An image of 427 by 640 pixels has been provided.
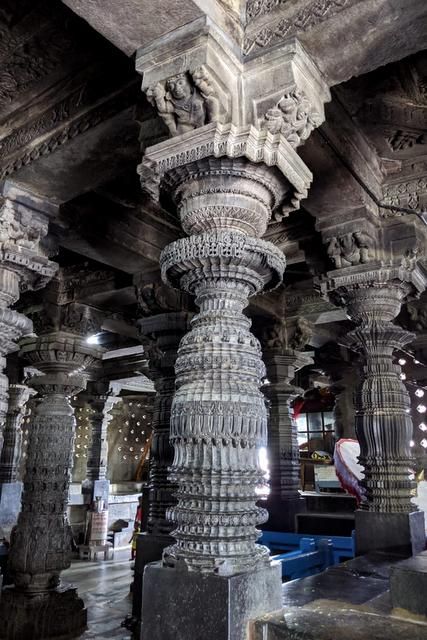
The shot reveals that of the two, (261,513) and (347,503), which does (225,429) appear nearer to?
(261,513)

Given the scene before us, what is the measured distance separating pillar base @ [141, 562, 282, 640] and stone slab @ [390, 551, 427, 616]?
0.73 meters

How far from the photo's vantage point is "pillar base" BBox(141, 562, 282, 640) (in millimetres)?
1883

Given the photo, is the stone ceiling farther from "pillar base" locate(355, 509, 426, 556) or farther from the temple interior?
"pillar base" locate(355, 509, 426, 556)

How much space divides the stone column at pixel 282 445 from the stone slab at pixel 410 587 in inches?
195

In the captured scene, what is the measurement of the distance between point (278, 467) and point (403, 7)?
6.36 metres

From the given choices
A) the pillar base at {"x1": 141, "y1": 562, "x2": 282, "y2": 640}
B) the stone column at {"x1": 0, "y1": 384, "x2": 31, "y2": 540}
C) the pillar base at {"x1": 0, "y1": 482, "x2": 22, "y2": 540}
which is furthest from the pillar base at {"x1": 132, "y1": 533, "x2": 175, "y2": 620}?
the pillar base at {"x1": 0, "y1": 482, "x2": 22, "y2": 540}

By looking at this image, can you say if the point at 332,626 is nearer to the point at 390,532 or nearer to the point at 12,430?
the point at 390,532

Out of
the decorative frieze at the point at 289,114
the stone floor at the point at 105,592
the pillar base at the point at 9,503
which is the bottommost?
the stone floor at the point at 105,592

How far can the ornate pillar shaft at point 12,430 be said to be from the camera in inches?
453

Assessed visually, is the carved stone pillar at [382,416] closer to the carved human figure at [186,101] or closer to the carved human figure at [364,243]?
the carved human figure at [364,243]

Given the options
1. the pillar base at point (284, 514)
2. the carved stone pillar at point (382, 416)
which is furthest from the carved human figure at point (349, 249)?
the pillar base at point (284, 514)

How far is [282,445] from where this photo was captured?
7.59 meters

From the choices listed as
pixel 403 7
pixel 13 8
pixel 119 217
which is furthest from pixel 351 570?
pixel 13 8

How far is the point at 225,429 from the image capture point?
2.10 m
